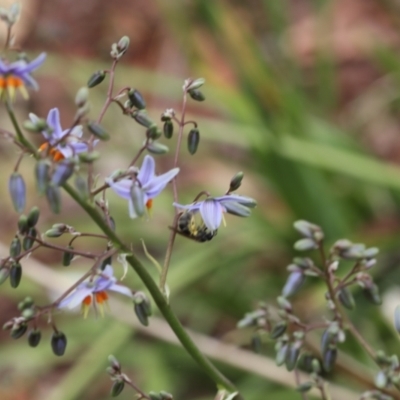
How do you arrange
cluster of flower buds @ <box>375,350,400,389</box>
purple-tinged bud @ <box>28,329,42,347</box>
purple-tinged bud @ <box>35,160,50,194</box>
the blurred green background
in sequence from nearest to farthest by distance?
purple-tinged bud @ <box>35,160,50,194</box> → purple-tinged bud @ <box>28,329,42,347</box> → cluster of flower buds @ <box>375,350,400,389</box> → the blurred green background

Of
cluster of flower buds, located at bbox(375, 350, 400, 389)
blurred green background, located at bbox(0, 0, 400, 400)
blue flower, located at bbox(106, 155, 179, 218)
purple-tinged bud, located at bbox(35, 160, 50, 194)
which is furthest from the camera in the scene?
blurred green background, located at bbox(0, 0, 400, 400)

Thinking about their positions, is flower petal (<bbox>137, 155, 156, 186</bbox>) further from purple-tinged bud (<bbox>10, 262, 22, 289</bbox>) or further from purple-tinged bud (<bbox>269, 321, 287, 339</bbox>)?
purple-tinged bud (<bbox>269, 321, 287, 339</bbox>)

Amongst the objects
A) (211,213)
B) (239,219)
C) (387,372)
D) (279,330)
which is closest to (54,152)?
(211,213)

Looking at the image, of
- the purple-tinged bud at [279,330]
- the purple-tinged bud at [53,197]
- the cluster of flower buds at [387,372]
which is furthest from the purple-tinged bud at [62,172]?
the cluster of flower buds at [387,372]

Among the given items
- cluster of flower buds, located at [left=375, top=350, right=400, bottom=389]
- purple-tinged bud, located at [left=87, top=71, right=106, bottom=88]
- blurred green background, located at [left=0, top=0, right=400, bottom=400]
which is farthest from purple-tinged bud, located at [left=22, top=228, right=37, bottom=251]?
blurred green background, located at [left=0, top=0, right=400, bottom=400]

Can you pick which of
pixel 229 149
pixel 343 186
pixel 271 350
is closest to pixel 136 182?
pixel 271 350

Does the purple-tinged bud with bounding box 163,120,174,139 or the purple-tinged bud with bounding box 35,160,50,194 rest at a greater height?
the purple-tinged bud with bounding box 35,160,50,194
